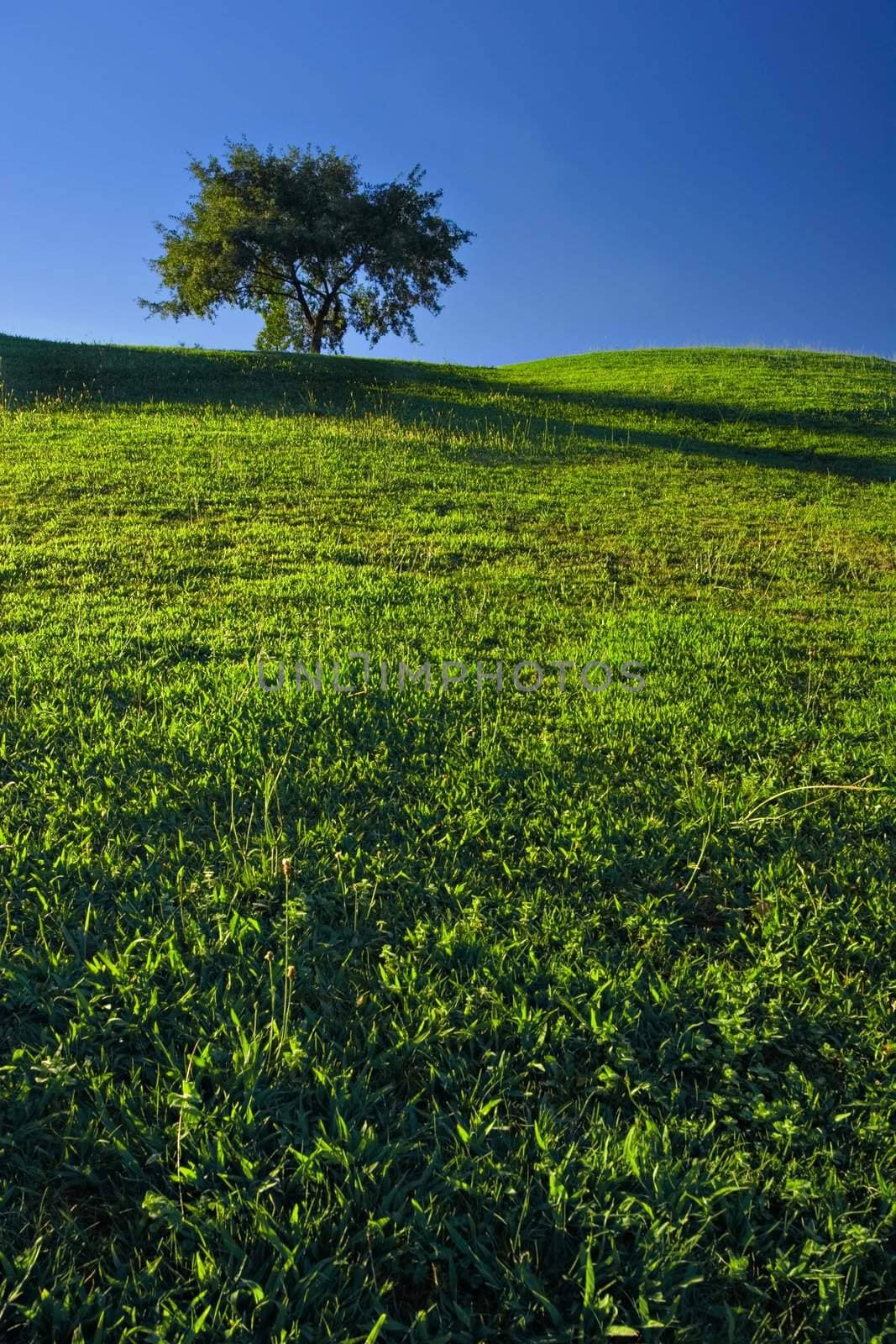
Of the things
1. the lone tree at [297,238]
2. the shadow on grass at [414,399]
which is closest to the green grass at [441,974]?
the shadow on grass at [414,399]

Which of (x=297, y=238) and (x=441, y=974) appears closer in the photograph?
(x=441, y=974)

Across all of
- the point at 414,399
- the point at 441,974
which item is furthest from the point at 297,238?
the point at 441,974

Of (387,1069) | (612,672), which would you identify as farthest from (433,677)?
(387,1069)

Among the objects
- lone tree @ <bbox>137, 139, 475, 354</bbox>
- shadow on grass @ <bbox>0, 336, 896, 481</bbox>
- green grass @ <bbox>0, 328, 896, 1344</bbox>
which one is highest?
lone tree @ <bbox>137, 139, 475, 354</bbox>

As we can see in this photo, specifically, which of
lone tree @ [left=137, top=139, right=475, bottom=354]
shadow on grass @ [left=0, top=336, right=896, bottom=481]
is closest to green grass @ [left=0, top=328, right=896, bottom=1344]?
shadow on grass @ [left=0, top=336, right=896, bottom=481]

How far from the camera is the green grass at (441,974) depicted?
2.01 metres

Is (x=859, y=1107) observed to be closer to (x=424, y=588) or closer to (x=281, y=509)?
(x=424, y=588)

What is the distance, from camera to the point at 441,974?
292 centimetres

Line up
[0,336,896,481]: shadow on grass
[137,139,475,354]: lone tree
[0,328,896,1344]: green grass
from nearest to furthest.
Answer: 1. [0,328,896,1344]: green grass
2. [0,336,896,481]: shadow on grass
3. [137,139,475,354]: lone tree

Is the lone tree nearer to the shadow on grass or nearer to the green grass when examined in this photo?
the shadow on grass

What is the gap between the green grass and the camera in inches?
79.0

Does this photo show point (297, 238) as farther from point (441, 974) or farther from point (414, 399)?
point (441, 974)

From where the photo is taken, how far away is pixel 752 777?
433cm

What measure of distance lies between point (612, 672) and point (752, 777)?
174 cm
